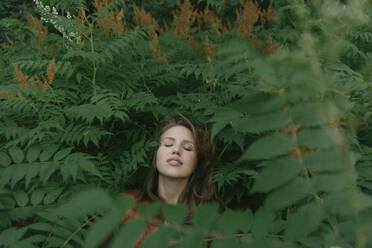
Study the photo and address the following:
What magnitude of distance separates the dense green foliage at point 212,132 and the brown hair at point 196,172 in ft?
0.31

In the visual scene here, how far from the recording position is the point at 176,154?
2.59 metres

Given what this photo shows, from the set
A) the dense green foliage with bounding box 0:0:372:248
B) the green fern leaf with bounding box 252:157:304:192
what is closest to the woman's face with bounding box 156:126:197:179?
the dense green foliage with bounding box 0:0:372:248

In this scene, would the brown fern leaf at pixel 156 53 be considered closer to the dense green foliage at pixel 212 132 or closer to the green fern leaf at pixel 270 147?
the dense green foliage at pixel 212 132

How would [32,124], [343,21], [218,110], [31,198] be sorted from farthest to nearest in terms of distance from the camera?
[32,124]
[218,110]
[31,198]
[343,21]

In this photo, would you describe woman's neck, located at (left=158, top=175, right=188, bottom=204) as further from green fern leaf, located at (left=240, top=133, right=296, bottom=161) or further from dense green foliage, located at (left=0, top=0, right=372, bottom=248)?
green fern leaf, located at (left=240, top=133, right=296, bottom=161)

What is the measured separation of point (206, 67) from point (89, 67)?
0.91 meters

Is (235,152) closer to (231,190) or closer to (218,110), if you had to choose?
(231,190)

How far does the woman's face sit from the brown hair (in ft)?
0.17

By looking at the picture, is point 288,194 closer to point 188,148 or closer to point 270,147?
point 270,147

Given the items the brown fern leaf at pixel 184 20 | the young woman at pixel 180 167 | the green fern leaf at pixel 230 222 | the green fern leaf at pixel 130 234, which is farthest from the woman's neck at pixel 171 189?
the green fern leaf at pixel 130 234

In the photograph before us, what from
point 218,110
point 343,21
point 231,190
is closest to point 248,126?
point 343,21

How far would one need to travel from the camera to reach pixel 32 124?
284cm

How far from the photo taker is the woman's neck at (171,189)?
273 cm

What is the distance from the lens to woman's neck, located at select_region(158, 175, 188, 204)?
8.95 feet
